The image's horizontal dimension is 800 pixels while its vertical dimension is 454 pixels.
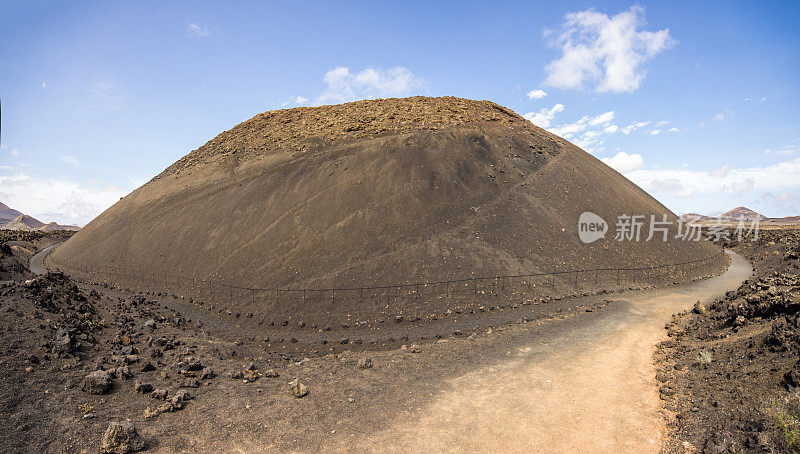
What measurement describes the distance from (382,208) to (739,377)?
22.2 metres

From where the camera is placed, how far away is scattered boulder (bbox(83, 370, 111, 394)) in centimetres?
1110

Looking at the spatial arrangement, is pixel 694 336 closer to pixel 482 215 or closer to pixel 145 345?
pixel 482 215

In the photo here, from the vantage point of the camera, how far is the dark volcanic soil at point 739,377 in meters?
8.23

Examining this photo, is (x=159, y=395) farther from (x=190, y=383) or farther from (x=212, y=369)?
(x=212, y=369)

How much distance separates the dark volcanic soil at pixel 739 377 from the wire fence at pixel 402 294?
7544 mm

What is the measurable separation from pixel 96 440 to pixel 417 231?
20.2 m

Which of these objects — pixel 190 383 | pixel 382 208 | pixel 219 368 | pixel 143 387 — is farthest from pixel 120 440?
pixel 382 208

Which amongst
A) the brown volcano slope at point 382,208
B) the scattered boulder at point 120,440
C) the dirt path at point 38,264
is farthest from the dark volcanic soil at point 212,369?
the dirt path at point 38,264

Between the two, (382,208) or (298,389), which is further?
(382,208)

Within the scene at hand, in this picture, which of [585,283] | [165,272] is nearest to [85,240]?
[165,272]

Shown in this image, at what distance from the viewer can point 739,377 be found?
34.2 ft

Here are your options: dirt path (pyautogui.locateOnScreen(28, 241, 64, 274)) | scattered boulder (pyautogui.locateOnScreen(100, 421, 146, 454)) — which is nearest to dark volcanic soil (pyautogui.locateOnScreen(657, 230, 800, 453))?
scattered boulder (pyautogui.locateOnScreen(100, 421, 146, 454))

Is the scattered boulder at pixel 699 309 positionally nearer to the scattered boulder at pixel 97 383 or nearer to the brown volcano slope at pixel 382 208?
the brown volcano slope at pixel 382 208

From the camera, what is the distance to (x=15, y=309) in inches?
570
